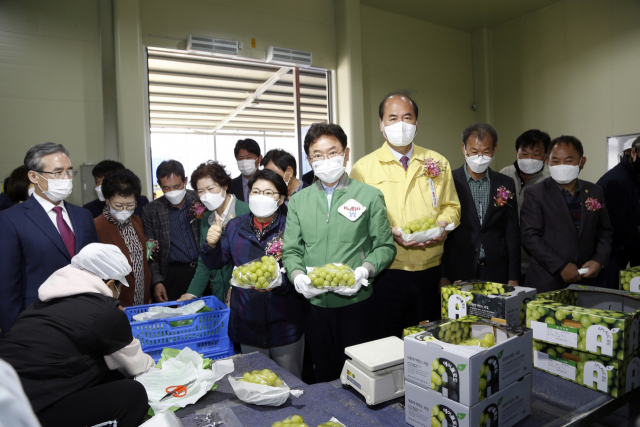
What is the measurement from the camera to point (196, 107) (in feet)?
24.3

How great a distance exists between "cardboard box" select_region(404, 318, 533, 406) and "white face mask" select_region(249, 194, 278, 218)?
1195 millimetres

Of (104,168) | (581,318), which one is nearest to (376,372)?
(581,318)

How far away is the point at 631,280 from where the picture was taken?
2074mm

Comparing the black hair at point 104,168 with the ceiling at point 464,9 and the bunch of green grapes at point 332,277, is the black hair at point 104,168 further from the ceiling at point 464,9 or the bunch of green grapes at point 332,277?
the ceiling at point 464,9

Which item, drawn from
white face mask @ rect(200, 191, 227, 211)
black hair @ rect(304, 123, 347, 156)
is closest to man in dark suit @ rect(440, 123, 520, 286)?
black hair @ rect(304, 123, 347, 156)

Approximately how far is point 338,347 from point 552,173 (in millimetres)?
1929

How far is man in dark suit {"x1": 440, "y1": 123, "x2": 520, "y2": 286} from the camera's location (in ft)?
8.52

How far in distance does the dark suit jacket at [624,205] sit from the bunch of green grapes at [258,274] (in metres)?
2.90

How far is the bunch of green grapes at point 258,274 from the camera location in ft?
6.29

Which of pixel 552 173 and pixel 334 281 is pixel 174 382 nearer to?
pixel 334 281

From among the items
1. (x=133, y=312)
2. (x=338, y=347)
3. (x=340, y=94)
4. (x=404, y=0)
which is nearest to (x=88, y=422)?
(x=133, y=312)

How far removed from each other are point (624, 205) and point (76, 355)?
384 cm

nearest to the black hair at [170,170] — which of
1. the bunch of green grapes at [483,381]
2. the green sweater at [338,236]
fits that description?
the green sweater at [338,236]

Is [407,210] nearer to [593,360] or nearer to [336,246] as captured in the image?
[336,246]
